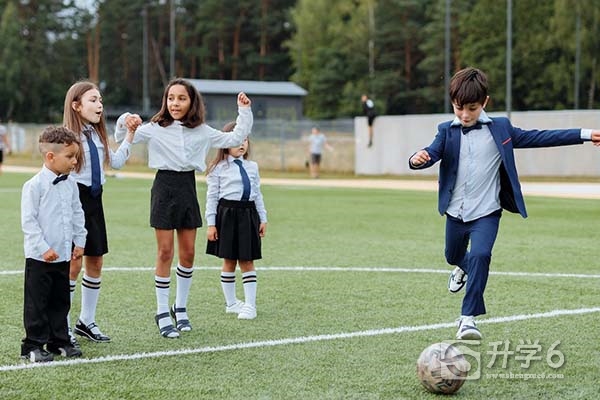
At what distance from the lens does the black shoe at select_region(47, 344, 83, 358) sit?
573 cm

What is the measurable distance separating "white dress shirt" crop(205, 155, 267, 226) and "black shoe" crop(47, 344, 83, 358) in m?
1.83

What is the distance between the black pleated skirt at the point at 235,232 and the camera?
7290mm

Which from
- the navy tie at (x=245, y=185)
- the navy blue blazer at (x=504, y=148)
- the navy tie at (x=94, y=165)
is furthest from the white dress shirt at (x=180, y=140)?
the navy blue blazer at (x=504, y=148)

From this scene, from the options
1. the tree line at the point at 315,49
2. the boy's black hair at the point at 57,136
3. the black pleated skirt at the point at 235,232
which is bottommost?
the black pleated skirt at the point at 235,232

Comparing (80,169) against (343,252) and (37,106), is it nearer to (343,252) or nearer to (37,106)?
(343,252)

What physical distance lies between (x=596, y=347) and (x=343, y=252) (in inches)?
222

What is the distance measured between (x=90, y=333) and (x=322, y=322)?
5.55 ft

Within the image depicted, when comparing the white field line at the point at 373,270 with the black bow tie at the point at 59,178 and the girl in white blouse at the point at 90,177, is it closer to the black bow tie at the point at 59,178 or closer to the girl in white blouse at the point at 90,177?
the girl in white blouse at the point at 90,177

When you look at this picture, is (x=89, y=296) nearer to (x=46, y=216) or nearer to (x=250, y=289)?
(x=46, y=216)

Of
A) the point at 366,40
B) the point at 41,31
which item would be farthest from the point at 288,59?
the point at 41,31

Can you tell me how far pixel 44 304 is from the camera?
5633 millimetres

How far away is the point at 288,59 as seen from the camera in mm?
86312

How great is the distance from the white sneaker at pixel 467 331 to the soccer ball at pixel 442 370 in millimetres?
1025

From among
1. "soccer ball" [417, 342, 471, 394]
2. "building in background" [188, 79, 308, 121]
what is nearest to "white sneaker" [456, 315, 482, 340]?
"soccer ball" [417, 342, 471, 394]
